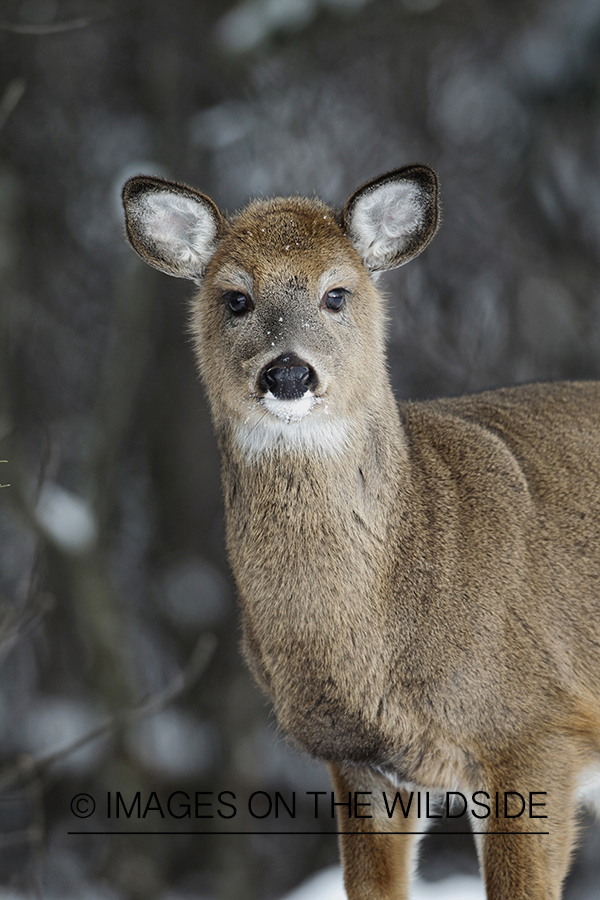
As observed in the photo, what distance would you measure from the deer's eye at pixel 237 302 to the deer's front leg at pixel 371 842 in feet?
5.63

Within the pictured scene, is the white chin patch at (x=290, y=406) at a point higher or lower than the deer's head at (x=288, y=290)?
lower

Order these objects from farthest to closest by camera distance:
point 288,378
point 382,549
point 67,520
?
point 67,520 → point 382,549 → point 288,378

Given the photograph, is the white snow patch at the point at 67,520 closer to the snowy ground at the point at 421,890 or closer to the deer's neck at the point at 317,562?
the snowy ground at the point at 421,890

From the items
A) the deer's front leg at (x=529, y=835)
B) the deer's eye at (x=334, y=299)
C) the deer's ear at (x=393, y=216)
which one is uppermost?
the deer's ear at (x=393, y=216)

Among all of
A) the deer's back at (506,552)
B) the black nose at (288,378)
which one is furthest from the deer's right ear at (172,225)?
the deer's back at (506,552)

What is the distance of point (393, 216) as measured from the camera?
351 centimetres

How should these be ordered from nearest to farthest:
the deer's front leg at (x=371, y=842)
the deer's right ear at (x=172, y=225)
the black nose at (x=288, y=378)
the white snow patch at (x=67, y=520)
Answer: the black nose at (x=288, y=378)
the deer's right ear at (x=172, y=225)
the deer's front leg at (x=371, y=842)
the white snow patch at (x=67, y=520)

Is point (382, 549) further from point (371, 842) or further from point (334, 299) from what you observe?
point (371, 842)

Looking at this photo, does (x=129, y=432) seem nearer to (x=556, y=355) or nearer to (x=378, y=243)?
(x=556, y=355)

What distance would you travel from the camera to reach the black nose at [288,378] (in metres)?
2.97

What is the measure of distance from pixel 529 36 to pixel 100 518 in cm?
467

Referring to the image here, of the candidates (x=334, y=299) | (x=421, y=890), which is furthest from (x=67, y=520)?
(x=334, y=299)

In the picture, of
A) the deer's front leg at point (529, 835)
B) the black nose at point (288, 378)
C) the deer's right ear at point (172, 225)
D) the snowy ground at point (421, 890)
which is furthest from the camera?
the snowy ground at point (421, 890)

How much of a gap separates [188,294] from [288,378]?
14.5ft
